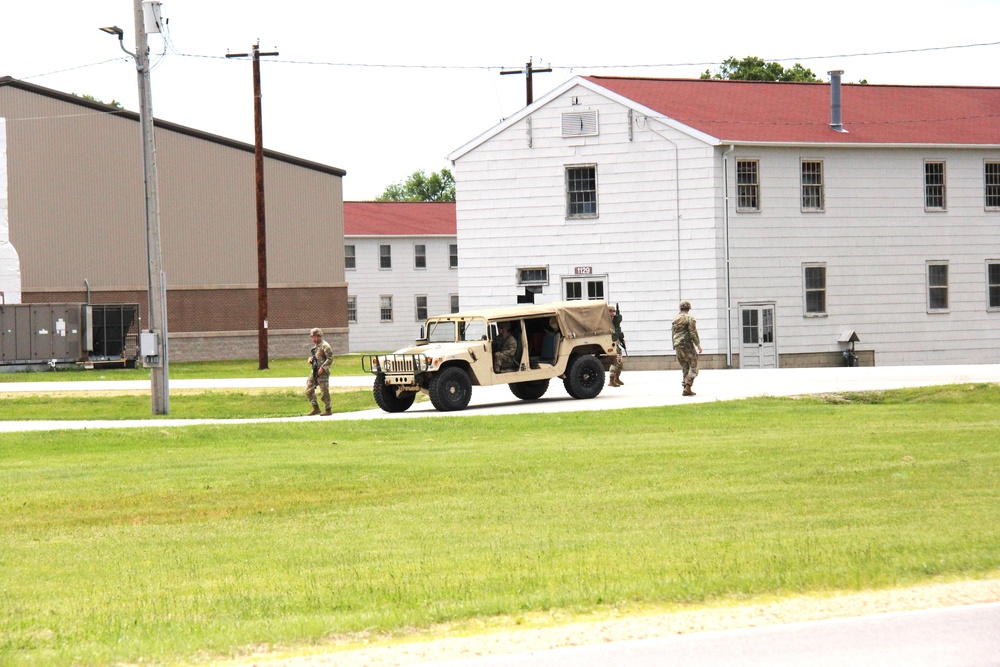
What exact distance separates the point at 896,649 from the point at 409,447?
11.9 m

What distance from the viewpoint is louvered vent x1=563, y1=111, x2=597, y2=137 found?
3894cm

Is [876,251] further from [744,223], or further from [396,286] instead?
[396,286]

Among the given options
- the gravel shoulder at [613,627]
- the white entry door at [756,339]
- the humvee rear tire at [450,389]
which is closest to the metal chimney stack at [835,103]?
the white entry door at [756,339]

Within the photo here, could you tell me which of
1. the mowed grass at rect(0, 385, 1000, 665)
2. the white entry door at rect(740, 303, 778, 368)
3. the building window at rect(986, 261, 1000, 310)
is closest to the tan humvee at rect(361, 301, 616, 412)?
the mowed grass at rect(0, 385, 1000, 665)

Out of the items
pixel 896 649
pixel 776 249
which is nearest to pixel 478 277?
pixel 776 249

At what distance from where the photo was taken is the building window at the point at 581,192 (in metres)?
39.2

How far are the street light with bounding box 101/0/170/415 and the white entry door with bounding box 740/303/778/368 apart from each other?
17.3 meters

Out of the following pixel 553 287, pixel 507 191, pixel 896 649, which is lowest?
pixel 896 649

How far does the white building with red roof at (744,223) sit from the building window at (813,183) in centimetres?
6

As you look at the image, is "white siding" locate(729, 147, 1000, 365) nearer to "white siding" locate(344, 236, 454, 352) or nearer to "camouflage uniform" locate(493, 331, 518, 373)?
"camouflage uniform" locate(493, 331, 518, 373)

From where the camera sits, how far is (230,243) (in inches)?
2221

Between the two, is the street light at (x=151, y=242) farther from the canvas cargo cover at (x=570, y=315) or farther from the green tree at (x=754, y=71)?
the green tree at (x=754, y=71)

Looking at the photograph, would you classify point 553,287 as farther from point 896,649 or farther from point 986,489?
point 896,649

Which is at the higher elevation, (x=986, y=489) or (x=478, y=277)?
(x=478, y=277)
